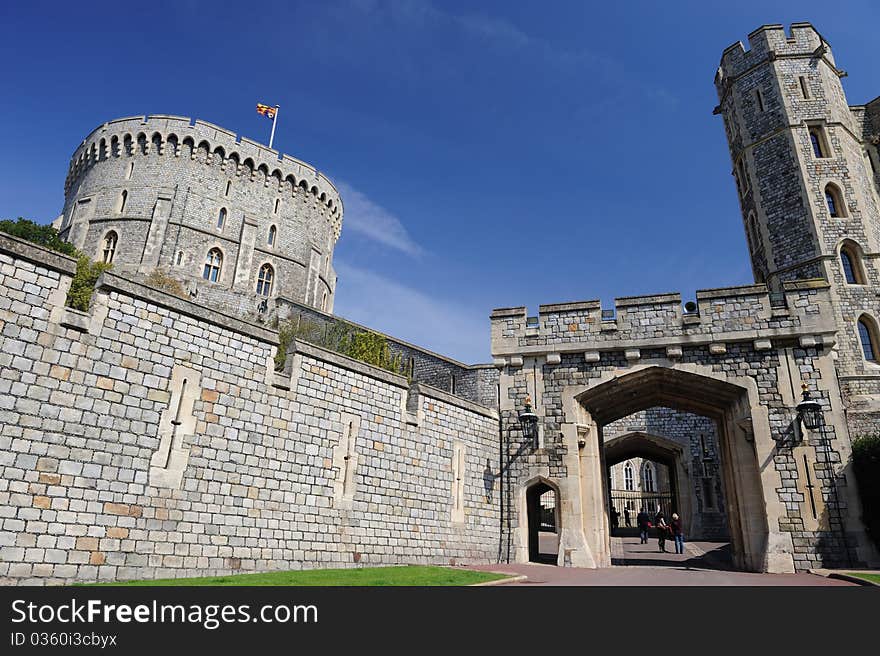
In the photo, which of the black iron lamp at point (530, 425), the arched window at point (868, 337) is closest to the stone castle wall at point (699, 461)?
the arched window at point (868, 337)

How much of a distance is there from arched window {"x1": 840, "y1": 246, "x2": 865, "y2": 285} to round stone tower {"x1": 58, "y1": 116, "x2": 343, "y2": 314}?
28504 millimetres

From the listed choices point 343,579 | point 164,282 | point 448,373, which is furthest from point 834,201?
point 164,282

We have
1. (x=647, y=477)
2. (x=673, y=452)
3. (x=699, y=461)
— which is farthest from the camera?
(x=647, y=477)

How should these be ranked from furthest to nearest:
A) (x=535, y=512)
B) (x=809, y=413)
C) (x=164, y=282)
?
(x=164, y=282), (x=535, y=512), (x=809, y=413)

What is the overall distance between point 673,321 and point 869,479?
4.94 meters

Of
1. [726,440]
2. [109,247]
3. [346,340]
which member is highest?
[109,247]

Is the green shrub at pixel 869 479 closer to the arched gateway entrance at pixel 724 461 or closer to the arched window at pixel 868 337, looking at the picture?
the arched gateway entrance at pixel 724 461

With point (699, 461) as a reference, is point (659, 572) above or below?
below

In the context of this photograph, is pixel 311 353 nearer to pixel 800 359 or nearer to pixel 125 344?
pixel 125 344

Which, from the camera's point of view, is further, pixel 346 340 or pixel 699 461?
pixel 346 340

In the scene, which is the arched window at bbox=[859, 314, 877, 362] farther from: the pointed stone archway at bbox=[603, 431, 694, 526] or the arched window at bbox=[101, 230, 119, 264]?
the arched window at bbox=[101, 230, 119, 264]

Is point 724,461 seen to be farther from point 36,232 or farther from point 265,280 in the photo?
point 36,232

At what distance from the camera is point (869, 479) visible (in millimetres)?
11023

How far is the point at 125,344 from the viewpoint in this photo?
7.95 meters
